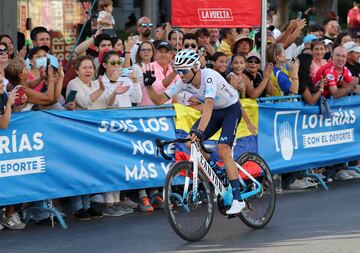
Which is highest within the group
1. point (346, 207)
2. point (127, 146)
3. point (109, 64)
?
point (109, 64)

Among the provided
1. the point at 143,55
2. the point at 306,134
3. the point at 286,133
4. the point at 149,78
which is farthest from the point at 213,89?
the point at 306,134

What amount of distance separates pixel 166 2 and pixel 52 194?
13993 mm

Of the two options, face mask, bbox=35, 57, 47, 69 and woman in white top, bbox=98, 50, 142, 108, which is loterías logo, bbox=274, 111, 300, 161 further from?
face mask, bbox=35, 57, 47, 69

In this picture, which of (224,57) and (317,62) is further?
(317,62)

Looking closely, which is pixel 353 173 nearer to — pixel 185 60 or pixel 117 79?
pixel 117 79

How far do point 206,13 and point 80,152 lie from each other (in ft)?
11.0

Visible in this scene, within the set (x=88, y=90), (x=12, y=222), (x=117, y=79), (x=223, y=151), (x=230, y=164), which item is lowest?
(x=12, y=222)

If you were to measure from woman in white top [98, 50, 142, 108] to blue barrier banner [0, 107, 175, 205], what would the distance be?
30 cm

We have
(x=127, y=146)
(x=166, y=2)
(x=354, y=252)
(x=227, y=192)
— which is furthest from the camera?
(x=166, y=2)

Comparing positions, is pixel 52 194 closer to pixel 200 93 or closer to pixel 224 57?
pixel 200 93

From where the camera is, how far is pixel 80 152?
37.0 ft

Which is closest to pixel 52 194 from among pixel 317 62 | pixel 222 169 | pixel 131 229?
pixel 131 229

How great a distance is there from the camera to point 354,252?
933cm

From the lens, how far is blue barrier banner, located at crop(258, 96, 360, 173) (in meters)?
13.4
